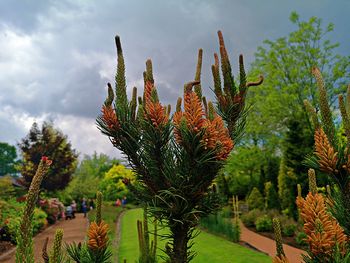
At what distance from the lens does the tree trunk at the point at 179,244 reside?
2004 millimetres

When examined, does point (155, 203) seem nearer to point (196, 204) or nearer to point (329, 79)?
point (196, 204)

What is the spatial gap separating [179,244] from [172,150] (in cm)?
55

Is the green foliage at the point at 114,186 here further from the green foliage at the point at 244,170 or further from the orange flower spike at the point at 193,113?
the orange flower spike at the point at 193,113

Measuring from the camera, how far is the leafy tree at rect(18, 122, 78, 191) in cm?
2928

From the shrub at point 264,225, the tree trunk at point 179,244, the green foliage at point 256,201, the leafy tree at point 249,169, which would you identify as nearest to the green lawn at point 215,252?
the shrub at point 264,225

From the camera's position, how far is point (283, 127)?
90.0ft

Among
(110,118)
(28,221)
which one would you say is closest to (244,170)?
(110,118)

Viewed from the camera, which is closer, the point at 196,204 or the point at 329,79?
the point at 196,204

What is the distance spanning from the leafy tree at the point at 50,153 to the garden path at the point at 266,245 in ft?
57.9

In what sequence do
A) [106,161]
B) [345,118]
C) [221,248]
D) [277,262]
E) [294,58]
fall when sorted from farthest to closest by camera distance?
[106,161]
[294,58]
[221,248]
[345,118]
[277,262]

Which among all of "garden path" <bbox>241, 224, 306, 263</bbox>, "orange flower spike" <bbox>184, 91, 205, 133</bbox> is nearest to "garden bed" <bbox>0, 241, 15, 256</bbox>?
"garden path" <bbox>241, 224, 306, 263</bbox>

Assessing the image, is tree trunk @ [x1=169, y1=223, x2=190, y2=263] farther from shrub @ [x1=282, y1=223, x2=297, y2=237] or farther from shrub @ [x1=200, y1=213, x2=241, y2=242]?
shrub @ [x1=282, y1=223, x2=297, y2=237]

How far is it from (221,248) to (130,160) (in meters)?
12.2

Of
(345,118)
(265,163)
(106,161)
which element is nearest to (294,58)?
(265,163)
